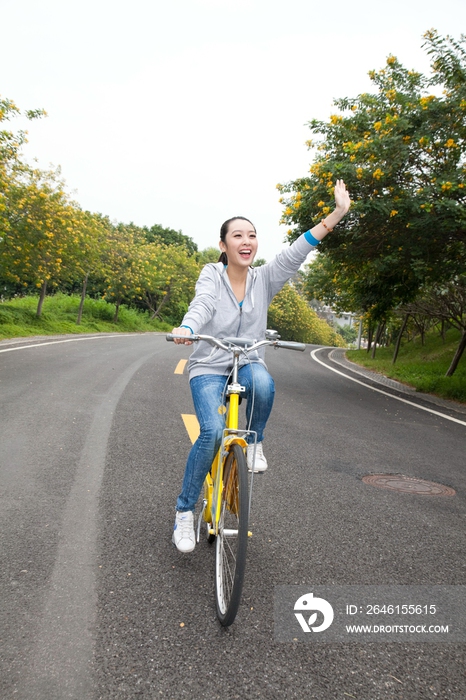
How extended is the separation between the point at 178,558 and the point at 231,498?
689mm

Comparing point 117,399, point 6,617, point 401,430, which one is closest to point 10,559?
point 6,617

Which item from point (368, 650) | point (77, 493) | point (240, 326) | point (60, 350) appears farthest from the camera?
point (60, 350)

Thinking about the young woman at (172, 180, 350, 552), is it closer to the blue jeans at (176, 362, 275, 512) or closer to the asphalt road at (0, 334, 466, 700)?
the blue jeans at (176, 362, 275, 512)

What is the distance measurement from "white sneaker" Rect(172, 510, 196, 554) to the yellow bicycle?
0.40 ft

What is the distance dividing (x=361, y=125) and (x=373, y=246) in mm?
2503

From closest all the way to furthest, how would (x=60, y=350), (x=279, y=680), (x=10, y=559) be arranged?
(x=279, y=680)
(x=10, y=559)
(x=60, y=350)

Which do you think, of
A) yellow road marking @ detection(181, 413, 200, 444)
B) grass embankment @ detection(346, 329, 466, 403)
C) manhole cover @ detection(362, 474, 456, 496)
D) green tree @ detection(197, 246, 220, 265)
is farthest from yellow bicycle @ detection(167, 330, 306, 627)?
green tree @ detection(197, 246, 220, 265)

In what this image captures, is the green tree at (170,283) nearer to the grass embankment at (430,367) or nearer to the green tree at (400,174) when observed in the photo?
the grass embankment at (430,367)

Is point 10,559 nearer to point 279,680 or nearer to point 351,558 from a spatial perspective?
point 279,680

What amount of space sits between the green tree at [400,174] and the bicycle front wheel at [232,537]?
28.0 ft

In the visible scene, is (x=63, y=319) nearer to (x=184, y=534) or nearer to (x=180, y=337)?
(x=184, y=534)

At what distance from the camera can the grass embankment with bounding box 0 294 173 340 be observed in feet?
72.3

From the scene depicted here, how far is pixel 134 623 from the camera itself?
2.52 meters

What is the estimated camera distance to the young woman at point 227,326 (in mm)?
3096
